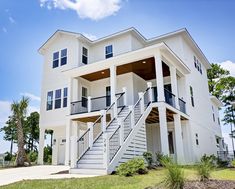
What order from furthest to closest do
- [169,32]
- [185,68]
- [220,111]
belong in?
[220,111], [169,32], [185,68]

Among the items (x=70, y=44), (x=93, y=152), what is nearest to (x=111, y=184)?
(x=93, y=152)

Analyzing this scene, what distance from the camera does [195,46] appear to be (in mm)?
20844

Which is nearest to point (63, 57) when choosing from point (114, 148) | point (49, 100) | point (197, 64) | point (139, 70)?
point (49, 100)

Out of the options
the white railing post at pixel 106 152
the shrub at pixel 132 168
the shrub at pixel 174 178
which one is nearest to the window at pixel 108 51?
the white railing post at pixel 106 152

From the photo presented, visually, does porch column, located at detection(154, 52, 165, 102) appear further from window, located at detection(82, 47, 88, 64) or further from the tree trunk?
the tree trunk

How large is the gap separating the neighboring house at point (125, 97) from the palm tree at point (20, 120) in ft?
5.73

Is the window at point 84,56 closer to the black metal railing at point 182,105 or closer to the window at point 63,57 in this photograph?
the window at point 63,57

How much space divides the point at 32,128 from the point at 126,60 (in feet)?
88.0

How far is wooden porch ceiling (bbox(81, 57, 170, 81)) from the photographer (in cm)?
1592

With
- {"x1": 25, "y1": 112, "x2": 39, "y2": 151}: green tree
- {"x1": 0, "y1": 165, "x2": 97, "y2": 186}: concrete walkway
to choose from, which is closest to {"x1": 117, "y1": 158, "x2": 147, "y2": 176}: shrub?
{"x1": 0, "y1": 165, "x2": 97, "y2": 186}: concrete walkway

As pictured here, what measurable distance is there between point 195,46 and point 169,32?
367cm

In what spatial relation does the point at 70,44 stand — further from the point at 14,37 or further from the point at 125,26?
the point at 14,37

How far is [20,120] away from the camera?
1928cm

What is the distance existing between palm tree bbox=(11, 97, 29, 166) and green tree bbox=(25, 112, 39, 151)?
1716cm
